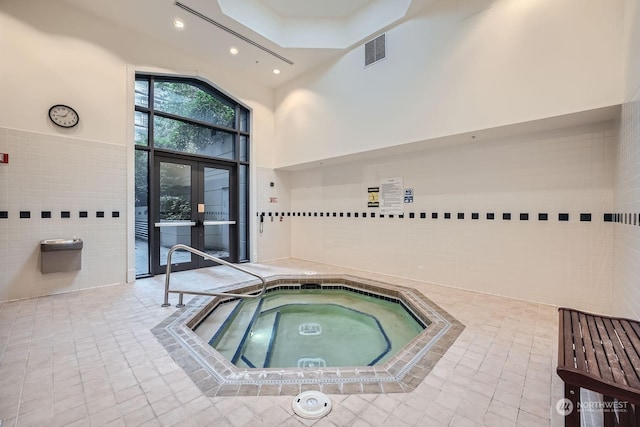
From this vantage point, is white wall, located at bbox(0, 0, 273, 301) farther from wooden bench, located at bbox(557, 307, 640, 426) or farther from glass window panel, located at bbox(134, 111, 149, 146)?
wooden bench, located at bbox(557, 307, 640, 426)

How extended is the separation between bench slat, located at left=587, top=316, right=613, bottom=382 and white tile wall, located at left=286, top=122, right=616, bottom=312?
6.01ft

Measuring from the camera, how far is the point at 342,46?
4.60 metres

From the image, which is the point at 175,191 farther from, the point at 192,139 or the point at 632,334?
the point at 632,334

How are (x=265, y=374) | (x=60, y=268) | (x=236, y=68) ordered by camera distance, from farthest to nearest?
(x=236, y=68)
(x=60, y=268)
(x=265, y=374)

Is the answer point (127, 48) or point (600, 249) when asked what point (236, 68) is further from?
point (600, 249)

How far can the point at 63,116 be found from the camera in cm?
361

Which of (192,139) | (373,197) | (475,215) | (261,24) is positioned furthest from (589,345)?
(192,139)

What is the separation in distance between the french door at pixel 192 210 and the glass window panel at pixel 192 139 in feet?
0.64

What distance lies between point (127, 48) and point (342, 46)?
335 centimetres

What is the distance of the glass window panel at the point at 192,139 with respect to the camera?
455 centimetres

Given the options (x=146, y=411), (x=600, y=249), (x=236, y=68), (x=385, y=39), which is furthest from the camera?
(x=236, y=68)

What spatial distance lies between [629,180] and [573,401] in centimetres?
206

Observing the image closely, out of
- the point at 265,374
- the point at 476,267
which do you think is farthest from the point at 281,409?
the point at 476,267

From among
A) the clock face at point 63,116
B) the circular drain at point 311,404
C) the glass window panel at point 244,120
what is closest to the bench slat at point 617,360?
the circular drain at point 311,404
